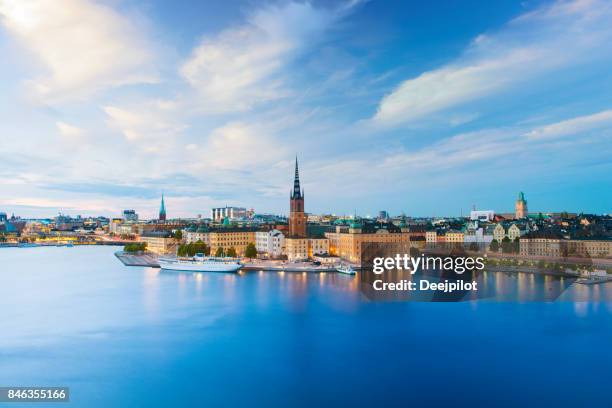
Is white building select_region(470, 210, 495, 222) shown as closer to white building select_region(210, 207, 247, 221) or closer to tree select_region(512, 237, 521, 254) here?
tree select_region(512, 237, 521, 254)

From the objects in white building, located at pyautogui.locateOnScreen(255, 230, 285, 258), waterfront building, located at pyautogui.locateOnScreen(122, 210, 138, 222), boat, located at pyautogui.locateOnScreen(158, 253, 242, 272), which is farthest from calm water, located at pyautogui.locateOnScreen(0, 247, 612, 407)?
waterfront building, located at pyautogui.locateOnScreen(122, 210, 138, 222)

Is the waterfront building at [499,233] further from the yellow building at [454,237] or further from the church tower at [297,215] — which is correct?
the church tower at [297,215]

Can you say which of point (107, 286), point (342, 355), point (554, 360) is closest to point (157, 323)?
point (342, 355)

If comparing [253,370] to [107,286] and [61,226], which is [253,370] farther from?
[61,226]

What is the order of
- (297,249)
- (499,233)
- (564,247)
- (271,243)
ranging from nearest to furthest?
1. (564,247)
2. (297,249)
3. (271,243)
4. (499,233)

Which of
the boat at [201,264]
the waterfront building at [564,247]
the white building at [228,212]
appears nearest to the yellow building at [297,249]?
the boat at [201,264]

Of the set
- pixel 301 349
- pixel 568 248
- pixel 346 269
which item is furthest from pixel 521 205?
pixel 301 349

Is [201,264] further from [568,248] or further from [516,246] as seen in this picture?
[568,248]
